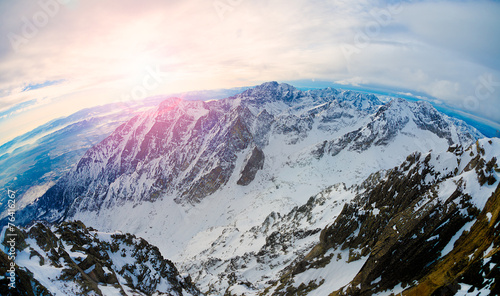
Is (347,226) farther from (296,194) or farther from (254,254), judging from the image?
(296,194)

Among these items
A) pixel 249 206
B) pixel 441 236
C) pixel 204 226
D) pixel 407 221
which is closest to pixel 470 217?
pixel 441 236

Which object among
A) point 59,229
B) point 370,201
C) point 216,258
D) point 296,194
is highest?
point 59,229

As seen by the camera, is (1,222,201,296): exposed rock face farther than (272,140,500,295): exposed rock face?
Yes

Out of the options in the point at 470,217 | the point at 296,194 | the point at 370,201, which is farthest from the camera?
the point at 296,194

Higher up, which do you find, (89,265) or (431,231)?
(89,265)

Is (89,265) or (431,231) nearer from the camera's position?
(431,231)
